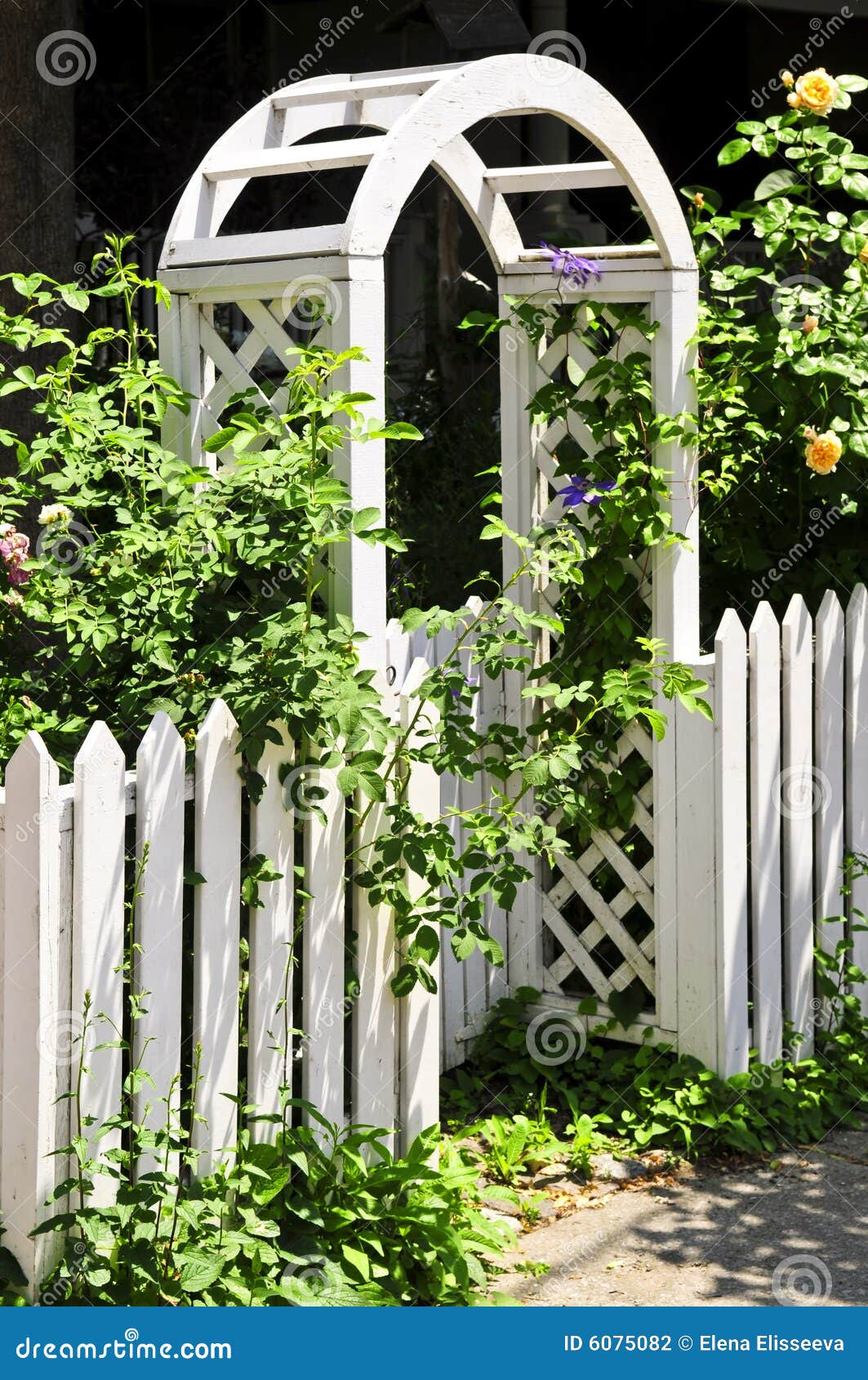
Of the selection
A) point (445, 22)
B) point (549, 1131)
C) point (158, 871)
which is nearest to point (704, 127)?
point (445, 22)

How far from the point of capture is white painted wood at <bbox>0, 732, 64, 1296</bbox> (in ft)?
8.79

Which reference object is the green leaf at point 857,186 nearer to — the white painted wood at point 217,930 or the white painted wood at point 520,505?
the white painted wood at point 520,505

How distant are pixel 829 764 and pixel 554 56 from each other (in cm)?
487

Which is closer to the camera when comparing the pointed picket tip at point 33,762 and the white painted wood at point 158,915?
the pointed picket tip at point 33,762

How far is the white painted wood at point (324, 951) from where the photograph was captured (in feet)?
10.7

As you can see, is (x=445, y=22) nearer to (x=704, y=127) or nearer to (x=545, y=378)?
(x=545, y=378)

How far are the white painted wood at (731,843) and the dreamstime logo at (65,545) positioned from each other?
63.6 inches

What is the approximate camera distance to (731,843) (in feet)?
13.2
